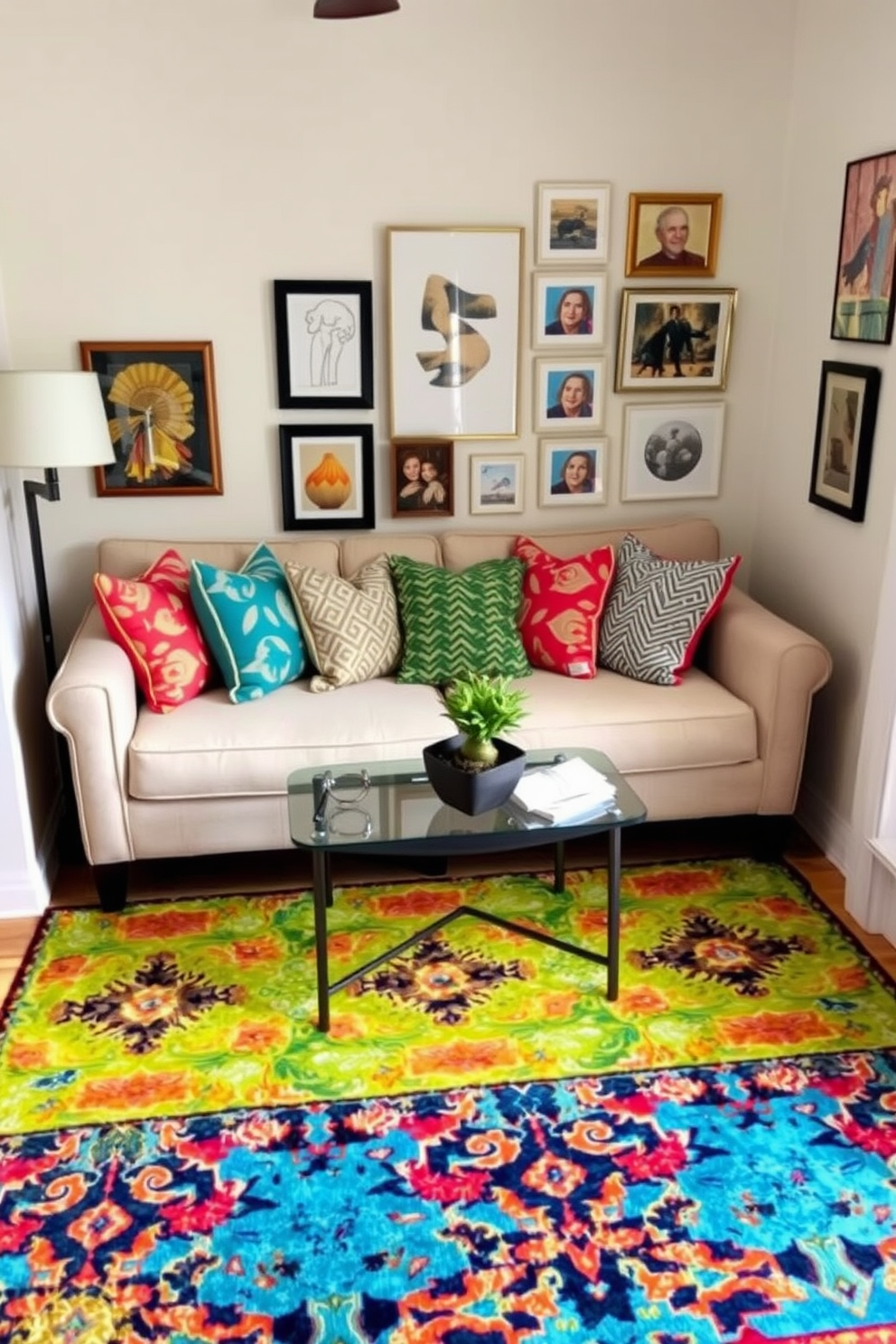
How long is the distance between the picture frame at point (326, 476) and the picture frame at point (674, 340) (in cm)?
93

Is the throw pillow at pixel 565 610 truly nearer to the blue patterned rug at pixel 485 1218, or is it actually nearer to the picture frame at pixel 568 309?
the picture frame at pixel 568 309

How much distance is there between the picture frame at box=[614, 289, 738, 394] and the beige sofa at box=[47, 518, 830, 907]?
0.88 m

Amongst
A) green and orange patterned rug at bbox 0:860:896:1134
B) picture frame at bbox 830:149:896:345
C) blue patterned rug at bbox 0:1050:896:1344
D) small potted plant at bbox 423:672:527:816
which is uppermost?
picture frame at bbox 830:149:896:345

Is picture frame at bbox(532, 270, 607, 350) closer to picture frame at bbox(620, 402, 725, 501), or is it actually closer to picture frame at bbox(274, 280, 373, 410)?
picture frame at bbox(620, 402, 725, 501)

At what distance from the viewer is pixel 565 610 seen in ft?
11.5

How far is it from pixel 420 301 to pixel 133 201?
0.93m

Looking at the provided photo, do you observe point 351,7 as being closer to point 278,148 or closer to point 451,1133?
point 278,148

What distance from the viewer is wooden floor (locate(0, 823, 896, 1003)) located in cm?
321

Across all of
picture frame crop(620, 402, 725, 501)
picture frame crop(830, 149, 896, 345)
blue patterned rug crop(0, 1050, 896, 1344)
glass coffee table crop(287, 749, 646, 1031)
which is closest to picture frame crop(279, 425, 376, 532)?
picture frame crop(620, 402, 725, 501)

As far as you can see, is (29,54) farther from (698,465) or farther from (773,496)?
(773,496)

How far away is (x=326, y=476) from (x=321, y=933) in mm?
1744

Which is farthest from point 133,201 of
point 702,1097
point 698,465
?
point 702,1097

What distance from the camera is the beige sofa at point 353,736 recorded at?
2.95 metres

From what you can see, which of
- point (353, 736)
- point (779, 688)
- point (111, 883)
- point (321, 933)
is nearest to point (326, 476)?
point (353, 736)
